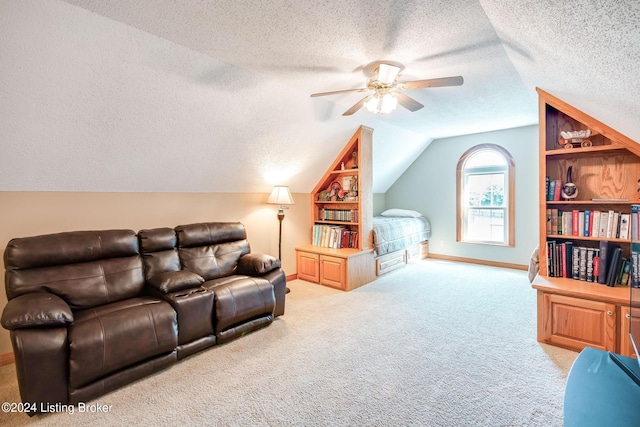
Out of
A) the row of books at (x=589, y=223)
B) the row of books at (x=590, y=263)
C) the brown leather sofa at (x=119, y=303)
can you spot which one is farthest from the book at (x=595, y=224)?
the brown leather sofa at (x=119, y=303)

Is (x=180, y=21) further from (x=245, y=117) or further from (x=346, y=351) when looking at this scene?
(x=346, y=351)

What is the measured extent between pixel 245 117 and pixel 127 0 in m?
1.52

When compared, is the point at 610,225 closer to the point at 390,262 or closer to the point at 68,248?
the point at 390,262

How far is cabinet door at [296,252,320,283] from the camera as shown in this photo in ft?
15.0

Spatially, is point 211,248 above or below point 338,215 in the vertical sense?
below

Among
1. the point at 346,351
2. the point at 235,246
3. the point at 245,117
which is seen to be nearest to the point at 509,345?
the point at 346,351

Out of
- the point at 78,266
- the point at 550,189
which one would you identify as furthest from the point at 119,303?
the point at 550,189

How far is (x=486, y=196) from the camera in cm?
559

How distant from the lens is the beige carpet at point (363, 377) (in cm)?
185

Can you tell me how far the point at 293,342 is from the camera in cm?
276

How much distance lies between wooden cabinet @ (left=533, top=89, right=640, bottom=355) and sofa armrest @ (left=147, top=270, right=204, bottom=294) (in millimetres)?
2967

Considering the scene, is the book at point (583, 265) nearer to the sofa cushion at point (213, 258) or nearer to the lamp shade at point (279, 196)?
the lamp shade at point (279, 196)

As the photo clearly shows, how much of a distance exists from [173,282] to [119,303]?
42 cm

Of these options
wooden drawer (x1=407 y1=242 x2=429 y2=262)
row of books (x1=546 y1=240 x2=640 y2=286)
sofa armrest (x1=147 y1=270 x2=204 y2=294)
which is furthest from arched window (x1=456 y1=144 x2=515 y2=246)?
sofa armrest (x1=147 y1=270 x2=204 y2=294)
